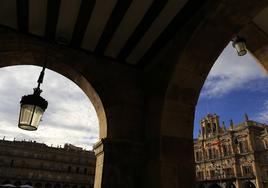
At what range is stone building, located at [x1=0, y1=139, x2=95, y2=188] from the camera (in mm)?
38644

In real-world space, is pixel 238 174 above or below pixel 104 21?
above

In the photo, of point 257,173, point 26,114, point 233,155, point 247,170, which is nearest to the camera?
point 26,114

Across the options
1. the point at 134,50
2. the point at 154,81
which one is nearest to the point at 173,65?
the point at 154,81

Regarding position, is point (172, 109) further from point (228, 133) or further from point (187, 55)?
point (228, 133)

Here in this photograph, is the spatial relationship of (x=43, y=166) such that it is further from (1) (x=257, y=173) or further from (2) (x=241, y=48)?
(2) (x=241, y=48)

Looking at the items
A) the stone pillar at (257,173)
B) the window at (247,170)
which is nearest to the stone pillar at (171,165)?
the stone pillar at (257,173)

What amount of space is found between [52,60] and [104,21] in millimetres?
1069

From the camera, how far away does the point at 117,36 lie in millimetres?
3596

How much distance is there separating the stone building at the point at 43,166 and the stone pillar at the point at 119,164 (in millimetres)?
40415

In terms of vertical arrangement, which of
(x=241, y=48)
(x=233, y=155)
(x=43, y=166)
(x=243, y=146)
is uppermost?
(x=243, y=146)

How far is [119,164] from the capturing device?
10.8 feet

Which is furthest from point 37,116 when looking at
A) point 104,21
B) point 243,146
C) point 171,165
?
point 243,146

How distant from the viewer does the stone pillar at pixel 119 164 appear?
3.19 meters

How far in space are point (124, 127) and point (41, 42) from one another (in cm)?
189
